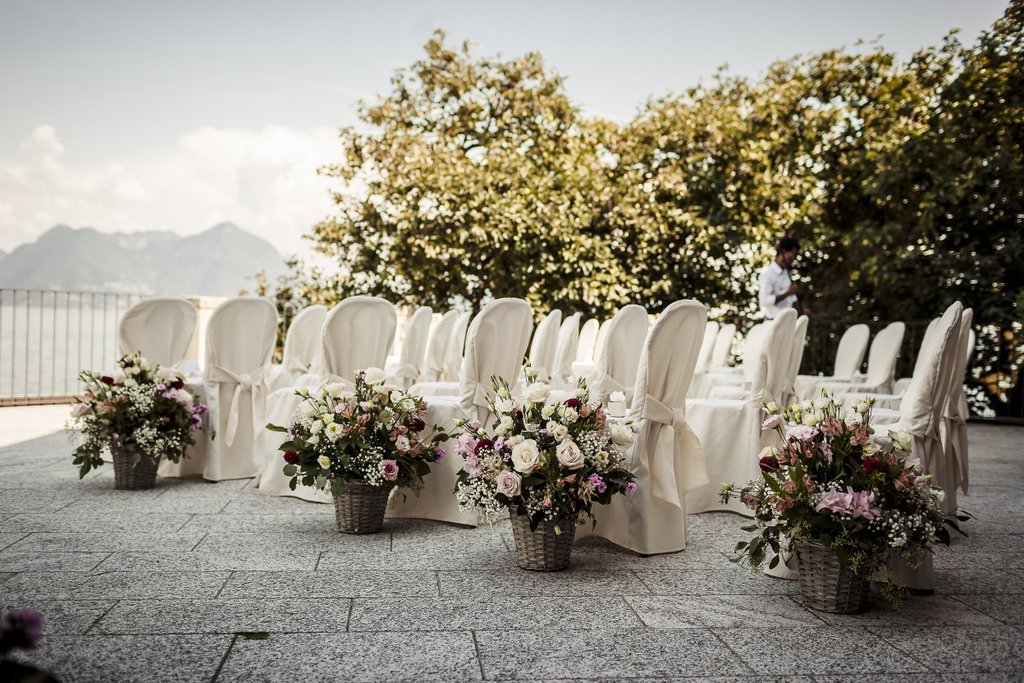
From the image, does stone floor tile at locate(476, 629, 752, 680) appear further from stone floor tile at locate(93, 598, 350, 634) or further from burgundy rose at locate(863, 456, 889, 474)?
burgundy rose at locate(863, 456, 889, 474)

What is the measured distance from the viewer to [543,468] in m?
3.61

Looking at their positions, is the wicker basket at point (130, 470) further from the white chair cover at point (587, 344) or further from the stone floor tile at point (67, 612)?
the white chair cover at point (587, 344)

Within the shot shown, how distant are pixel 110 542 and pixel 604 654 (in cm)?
251

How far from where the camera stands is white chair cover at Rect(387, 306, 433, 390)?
7.50 m

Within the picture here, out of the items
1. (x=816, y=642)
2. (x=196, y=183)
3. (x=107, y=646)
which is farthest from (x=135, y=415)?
(x=196, y=183)

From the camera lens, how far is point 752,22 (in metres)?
15.1

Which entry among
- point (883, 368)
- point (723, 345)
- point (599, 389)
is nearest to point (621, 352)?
point (599, 389)

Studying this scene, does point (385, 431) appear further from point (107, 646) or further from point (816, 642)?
point (816, 642)

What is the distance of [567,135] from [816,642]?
1341cm

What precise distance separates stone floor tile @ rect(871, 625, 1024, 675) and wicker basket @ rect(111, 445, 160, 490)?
4.32 meters

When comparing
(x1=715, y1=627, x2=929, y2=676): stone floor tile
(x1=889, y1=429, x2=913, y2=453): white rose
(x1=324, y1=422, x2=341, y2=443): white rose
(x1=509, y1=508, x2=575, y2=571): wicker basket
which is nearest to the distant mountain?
(x1=324, y1=422, x2=341, y2=443): white rose

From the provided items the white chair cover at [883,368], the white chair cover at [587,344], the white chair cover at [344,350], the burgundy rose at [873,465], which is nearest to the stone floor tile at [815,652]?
the burgundy rose at [873,465]

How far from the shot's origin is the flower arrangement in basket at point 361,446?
4234 millimetres

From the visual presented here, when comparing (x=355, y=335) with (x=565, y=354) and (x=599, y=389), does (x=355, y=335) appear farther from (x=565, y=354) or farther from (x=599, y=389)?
(x=565, y=354)
